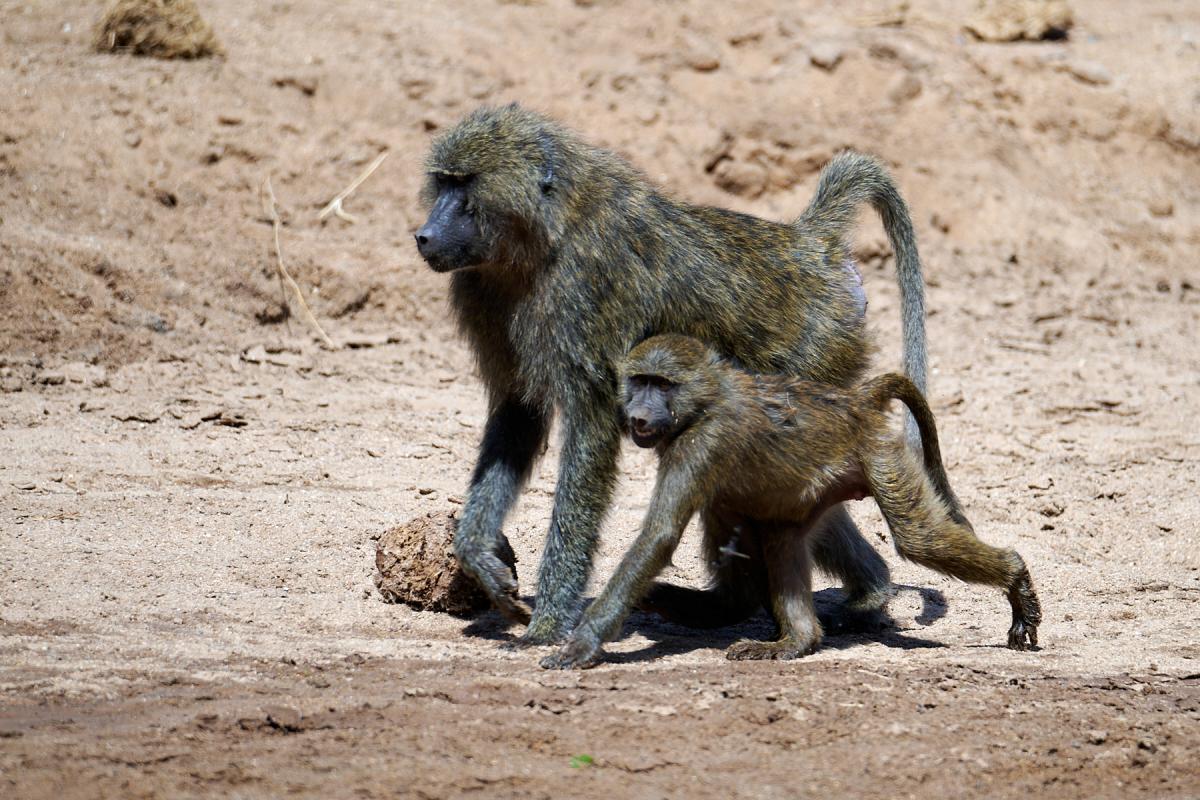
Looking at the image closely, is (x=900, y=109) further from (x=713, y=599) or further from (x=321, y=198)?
(x=713, y=599)

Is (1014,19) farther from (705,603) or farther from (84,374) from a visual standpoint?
(84,374)

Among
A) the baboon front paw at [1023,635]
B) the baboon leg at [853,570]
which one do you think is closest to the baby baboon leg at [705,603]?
the baboon leg at [853,570]

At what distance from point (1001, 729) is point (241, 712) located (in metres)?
2.41

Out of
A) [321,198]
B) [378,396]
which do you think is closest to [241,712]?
[378,396]

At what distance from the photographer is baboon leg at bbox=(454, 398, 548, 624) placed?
5527 millimetres

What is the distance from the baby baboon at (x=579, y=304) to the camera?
215 inches

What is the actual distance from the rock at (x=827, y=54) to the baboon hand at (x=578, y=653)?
714 cm

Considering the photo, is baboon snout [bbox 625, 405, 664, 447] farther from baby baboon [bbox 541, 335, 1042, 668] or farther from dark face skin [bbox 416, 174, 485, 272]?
dark face skin [bbox 416, 174, 485, 272]

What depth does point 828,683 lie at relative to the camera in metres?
4.83

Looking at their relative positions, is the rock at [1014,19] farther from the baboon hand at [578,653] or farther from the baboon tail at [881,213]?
the baboon hand at [578,653]

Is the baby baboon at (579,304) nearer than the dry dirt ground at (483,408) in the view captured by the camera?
No

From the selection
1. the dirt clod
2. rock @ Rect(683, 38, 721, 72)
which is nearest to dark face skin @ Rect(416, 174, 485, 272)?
the dirt clod

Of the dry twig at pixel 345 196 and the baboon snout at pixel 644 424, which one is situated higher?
the dry twig at pixel 345 196

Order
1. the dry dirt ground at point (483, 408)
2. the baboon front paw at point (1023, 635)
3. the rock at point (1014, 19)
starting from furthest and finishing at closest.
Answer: the rock at point (1014, 19)
the baboon front paw at point (1023, 635)
the dry dirt ground at point (483, 408)
